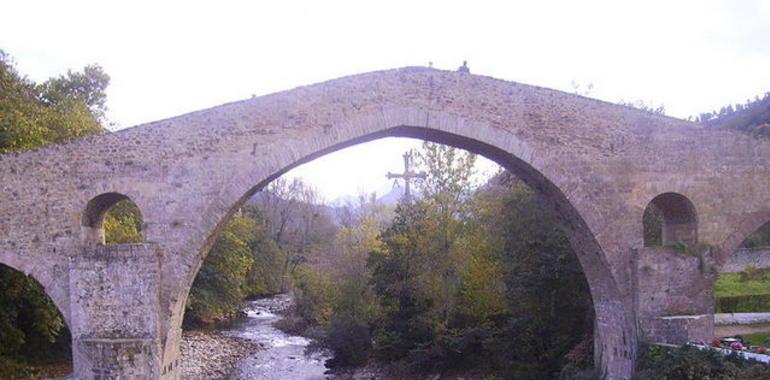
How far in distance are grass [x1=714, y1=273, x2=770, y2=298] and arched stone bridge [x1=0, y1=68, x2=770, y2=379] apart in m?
7.32

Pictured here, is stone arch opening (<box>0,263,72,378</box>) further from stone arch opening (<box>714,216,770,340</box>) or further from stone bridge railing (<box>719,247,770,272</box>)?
stone bridge railing (<box>719,247,770,272</box>)

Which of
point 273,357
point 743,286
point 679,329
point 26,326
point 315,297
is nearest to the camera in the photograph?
point 679,329

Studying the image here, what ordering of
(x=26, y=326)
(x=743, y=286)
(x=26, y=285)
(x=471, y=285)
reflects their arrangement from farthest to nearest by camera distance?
1. (x=743, y=286)
2. (x=471, y=285)
3. (x=26, y=326)
4. (x=26, y=285)

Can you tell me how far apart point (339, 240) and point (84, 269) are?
55.0 ft

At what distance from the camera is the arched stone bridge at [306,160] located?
10359 millimetres

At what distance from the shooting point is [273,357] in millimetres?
21297

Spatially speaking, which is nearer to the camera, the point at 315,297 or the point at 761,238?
the point at 761,238

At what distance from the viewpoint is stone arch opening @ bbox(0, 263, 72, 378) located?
14.8 m

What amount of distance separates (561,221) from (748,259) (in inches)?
443

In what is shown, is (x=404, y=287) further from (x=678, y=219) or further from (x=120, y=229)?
(x=678, y=219)

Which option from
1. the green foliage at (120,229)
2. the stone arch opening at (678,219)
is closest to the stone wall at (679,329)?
the stone arch opening at (678,219)

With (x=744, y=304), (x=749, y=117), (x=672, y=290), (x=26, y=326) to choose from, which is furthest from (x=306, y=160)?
(x=749, y=117)

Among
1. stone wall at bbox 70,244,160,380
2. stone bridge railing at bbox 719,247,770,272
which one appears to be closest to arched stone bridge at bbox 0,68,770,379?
stone wall at bbox 70,244,160,380

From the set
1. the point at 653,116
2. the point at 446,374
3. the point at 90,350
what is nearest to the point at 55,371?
the point at 90,350
